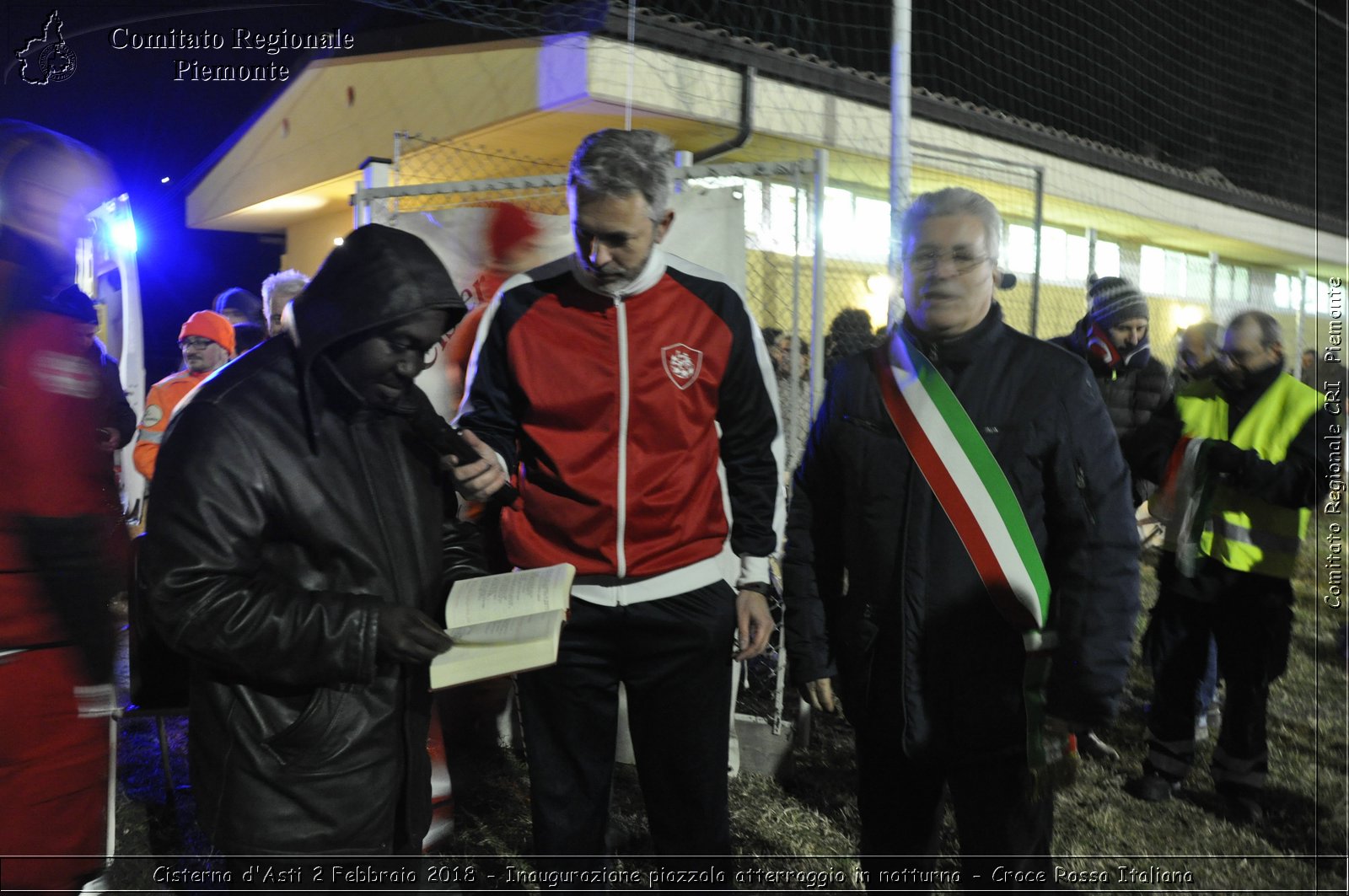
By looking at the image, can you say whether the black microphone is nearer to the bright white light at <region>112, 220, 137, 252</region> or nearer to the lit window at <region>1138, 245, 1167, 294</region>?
the bright white light at <region>112, 220, 137, 252</region>

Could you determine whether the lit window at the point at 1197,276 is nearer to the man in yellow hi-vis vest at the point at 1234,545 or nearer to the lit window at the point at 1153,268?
the lit window at the point at 1153,268

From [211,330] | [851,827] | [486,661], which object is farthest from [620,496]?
[211,330]

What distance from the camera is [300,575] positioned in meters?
1.79

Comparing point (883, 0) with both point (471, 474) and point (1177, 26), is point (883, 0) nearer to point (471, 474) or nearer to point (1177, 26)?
point (1177, 26)

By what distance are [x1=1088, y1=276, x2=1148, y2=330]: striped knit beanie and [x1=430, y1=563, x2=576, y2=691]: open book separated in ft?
13.3

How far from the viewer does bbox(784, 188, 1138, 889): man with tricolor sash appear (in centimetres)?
201

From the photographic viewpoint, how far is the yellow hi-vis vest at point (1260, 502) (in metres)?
3.93

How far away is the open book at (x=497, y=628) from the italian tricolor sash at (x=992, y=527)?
892 mm

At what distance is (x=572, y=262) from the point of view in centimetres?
254

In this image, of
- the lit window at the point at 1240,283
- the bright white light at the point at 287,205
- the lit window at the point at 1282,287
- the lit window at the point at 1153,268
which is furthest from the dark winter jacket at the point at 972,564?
the lit window at the point at 1282,287

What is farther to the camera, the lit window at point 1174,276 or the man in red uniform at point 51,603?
the lit window at point 1174,276

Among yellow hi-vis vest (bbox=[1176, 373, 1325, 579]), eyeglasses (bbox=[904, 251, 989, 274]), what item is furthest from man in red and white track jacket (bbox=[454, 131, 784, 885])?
yellow hi-vis vest (bbox=[1176, 373, 1325, 579])

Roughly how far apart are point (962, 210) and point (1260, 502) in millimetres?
2843

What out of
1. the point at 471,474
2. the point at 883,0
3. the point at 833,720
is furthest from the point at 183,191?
the point at 471,474
